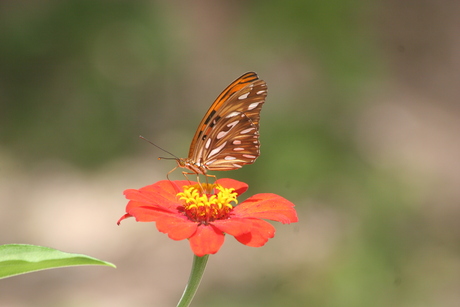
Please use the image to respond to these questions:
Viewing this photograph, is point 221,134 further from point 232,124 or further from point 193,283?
point 193,283

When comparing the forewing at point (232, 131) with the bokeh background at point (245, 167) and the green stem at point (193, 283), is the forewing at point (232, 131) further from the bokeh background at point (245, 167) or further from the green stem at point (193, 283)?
the bokeh background at point (245, 167)

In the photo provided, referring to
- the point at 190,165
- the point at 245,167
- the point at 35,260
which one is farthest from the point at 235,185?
the point at 245,167

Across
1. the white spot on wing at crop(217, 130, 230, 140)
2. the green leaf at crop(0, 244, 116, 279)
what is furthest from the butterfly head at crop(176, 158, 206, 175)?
the green leaf at crop(0, 244, 116, 279)

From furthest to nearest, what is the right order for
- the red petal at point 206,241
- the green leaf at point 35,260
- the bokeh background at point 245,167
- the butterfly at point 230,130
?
1. the bokeh background at point 245,167
2. the butterfly at point 230,130
3. the red petal at point 206,241
4. the green leaf at point 35,260

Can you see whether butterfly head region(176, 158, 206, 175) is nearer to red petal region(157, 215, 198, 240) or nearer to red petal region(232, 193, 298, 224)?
red petal region(232, 193, 298, 224)

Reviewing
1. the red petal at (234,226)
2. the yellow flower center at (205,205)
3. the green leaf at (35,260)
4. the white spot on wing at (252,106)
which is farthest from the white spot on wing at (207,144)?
the green leaf at (35,260)

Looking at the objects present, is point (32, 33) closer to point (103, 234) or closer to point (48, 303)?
point (103, 234)
